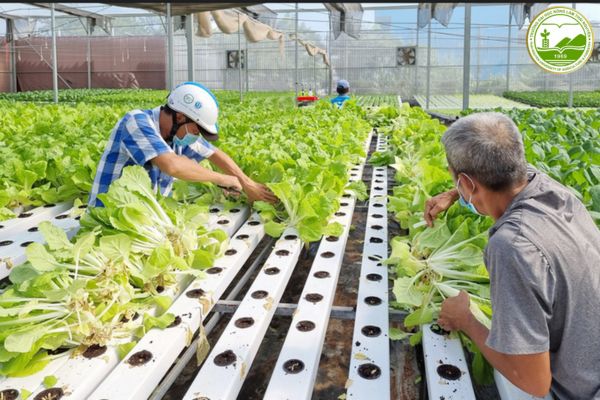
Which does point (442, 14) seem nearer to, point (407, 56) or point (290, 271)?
point (407, 56)

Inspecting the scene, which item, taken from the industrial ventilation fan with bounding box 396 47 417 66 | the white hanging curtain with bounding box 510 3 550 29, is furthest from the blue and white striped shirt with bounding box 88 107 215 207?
the white hanging curtain with bounding box 510 3 550 29

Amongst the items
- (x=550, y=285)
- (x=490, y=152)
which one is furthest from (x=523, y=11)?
(x=550, y=285)

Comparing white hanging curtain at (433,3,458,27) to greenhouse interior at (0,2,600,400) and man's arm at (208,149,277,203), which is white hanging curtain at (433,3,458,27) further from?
man's arm at (208,149,277,203)

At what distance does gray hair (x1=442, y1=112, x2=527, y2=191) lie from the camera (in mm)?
1513

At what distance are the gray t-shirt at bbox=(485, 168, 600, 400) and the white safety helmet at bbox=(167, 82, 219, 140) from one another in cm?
205

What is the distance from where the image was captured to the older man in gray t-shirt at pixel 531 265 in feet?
4.55

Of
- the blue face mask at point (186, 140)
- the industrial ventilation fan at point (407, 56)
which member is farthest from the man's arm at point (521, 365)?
the industrial ventilation fan at point (407, 56)

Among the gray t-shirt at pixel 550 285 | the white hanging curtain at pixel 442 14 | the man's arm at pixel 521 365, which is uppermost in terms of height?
the white hanging curtain at pixel 442 14

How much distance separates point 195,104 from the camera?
3.16 m

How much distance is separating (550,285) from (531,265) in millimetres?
89

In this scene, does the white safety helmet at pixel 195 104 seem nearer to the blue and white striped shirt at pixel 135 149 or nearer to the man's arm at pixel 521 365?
the blue and white striped shirt at pixel 135 149

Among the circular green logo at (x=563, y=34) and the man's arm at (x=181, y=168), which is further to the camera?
the circular green logo at (x=563, y=34)

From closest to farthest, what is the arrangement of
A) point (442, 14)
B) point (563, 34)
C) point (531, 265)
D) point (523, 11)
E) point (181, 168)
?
point (531, 265), point (181, 168), point (563, 34), point (442, 14), point (523, 11)

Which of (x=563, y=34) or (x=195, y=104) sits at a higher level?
(x=563, y=34)
